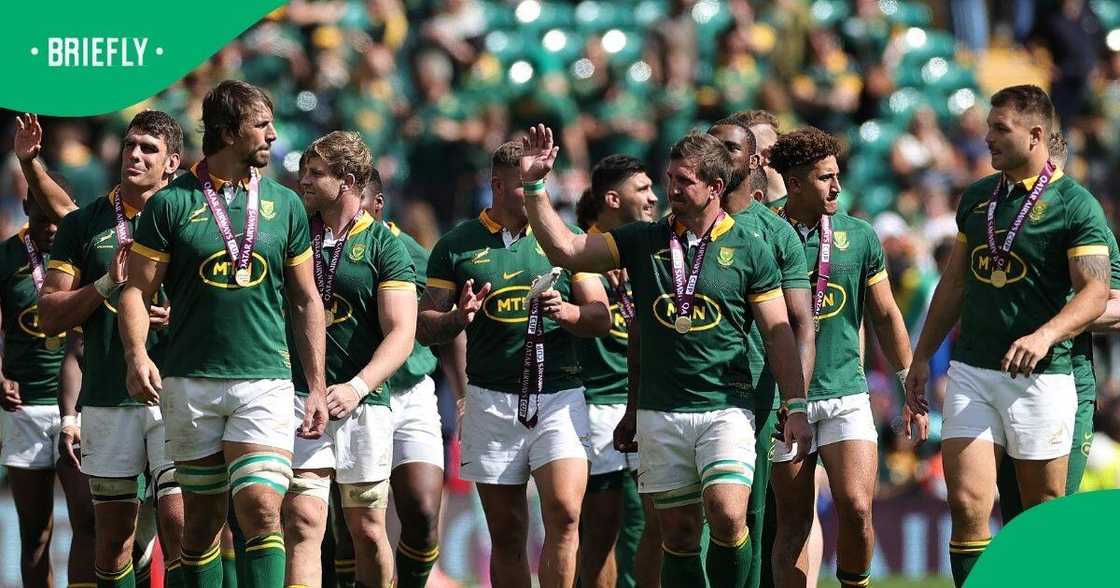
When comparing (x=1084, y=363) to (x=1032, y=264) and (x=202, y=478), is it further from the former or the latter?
(x=202, y=478)

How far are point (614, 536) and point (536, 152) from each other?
2708mm

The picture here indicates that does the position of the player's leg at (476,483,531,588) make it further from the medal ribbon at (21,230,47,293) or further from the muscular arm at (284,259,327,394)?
the medal ribbon at (21,230,47,293)

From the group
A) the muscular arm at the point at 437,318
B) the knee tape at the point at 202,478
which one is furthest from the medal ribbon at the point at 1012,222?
the knee tape at the point at 202,478

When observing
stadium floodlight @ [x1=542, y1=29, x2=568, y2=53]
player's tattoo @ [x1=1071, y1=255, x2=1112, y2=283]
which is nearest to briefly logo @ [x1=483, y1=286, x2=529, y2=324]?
player's tattoo @ [x1=1071, y1=255, x2=1112, y2=283]

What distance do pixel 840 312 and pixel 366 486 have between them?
8.46 feet

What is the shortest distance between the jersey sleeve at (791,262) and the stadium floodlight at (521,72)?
924cm

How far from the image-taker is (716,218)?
8.26 meters

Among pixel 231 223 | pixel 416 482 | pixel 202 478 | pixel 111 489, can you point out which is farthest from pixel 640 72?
pixel 202 478

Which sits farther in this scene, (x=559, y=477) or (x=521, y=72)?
(x=521, y=72)

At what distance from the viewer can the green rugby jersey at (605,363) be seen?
10.1 meters

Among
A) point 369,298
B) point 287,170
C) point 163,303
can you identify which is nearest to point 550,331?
point 369,298

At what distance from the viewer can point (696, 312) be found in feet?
26.6

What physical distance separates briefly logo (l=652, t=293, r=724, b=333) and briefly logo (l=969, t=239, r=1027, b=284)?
1.37 m

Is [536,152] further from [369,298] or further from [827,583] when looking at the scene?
[827,583]
